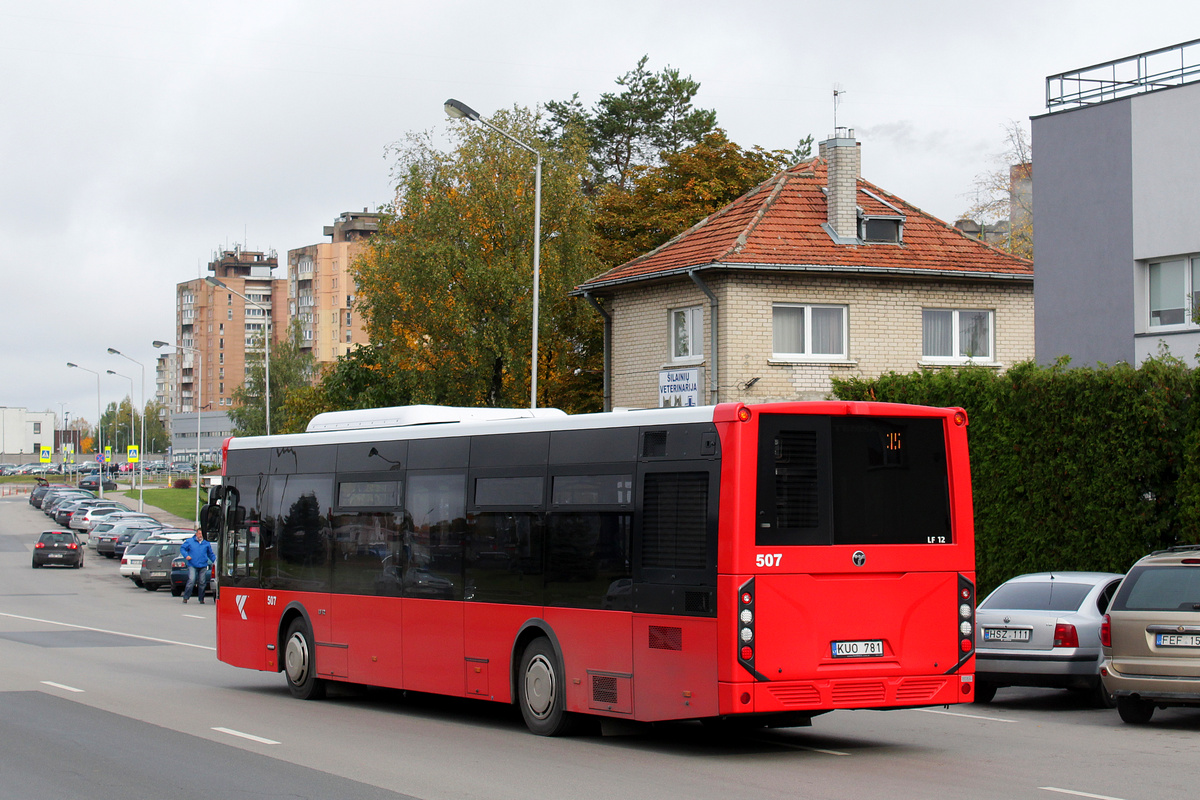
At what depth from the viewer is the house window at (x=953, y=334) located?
3366 centimetres

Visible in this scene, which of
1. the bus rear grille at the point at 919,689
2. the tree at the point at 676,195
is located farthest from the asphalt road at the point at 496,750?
the tree at the point at 676,195

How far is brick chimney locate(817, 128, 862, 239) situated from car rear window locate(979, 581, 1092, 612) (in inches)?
735

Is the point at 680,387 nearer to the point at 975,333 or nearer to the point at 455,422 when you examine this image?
the point at 975,333

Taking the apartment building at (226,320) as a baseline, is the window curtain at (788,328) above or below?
below

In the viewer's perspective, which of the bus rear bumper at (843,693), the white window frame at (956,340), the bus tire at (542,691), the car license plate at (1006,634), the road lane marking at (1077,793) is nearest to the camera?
the road lane marking at (1077,793)

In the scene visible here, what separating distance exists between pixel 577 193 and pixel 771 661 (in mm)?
28518

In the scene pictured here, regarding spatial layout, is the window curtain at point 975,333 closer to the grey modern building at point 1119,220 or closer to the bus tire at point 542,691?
the grey modern building at point 1119,220


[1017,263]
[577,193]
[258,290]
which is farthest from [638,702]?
[258,290]

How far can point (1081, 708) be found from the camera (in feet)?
51.4

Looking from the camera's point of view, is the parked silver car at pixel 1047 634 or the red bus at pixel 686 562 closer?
the red bus at pixel 686 562

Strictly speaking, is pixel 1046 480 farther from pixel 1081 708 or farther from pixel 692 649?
pixel 692 649

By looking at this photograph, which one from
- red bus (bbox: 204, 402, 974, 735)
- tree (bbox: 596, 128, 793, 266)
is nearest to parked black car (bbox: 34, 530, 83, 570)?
tree (bbox: 596, 128, 793, 266)

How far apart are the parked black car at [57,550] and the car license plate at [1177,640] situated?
48965 millimetres

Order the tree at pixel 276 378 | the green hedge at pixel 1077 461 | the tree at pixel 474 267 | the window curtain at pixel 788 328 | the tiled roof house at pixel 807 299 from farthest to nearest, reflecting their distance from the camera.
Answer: the tree at pixel 276 378 → the tree at pixel 474 267 → the window curtain at pixel 788 328 → the tiled roof house at pixel 807 299 → the green hedge at pixel 1077 461
